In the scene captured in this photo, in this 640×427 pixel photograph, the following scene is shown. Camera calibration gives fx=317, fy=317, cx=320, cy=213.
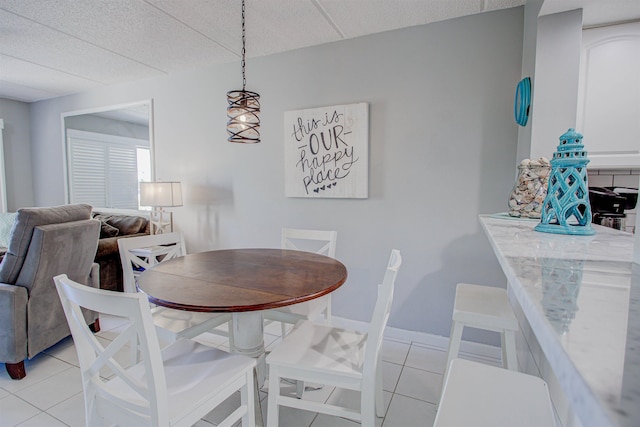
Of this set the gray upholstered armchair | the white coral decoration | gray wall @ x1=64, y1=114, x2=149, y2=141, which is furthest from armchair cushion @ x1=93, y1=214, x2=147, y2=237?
the white coral decoration

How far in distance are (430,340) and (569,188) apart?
5.59 feet

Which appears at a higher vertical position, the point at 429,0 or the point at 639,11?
the point at 429,0

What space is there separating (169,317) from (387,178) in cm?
177

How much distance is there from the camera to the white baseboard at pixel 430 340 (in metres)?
2.22

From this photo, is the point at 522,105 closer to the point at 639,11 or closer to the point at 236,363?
the point at 639,11

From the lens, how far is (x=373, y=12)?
2156mm

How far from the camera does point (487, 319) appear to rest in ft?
4.33

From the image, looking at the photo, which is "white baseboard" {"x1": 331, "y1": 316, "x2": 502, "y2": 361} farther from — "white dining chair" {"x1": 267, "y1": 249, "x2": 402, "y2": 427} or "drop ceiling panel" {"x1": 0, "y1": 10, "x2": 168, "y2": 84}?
"drop ceiling panel" {"x1": 0, "y1": 10, "x2": 168, "y2": 84}

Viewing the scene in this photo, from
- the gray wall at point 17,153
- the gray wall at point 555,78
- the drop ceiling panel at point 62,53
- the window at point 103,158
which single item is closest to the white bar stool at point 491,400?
the gray wall at point 555,78

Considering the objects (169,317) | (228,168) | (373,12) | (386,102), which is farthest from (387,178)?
(169,317)

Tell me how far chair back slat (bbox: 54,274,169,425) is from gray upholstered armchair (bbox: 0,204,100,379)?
126cm

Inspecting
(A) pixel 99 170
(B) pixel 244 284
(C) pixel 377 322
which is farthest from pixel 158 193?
(C) pixel 377 322

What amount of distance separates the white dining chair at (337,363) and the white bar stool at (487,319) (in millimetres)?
332

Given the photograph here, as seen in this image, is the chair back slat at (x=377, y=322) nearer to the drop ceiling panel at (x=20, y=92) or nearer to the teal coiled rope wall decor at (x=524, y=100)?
the teal coiled rope wall decor at (x=524, y=100)
